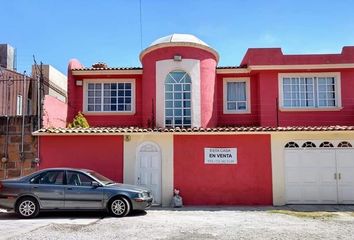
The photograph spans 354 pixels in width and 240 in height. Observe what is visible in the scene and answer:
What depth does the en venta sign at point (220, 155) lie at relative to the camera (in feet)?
52.7

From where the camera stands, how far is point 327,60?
66.5 feet

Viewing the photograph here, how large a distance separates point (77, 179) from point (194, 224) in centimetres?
405

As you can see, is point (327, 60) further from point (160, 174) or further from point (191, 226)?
point (191, 226)

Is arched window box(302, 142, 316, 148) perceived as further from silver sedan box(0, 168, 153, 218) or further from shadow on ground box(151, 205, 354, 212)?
silver sedan box(0, 168, 153, 218)

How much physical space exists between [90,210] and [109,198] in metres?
0.76

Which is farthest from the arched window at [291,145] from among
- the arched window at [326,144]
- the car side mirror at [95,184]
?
the car side mirror at [95,184]

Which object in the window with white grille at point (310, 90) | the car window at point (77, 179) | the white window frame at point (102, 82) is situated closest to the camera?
the car window at point (77, 179)

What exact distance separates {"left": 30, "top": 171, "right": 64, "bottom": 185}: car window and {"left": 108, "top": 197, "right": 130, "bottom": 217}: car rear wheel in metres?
1.77

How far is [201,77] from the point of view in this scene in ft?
65.0

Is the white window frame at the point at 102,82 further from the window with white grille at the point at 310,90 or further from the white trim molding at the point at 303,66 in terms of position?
the window with white grille at the point at 310,90

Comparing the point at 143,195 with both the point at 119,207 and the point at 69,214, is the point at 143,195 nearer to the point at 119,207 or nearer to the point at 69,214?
the point at 119,207

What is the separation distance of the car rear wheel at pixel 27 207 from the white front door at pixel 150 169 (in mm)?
4280

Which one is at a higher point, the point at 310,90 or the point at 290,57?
the point at 290,57

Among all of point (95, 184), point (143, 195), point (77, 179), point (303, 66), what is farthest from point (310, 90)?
point (77, 179)
